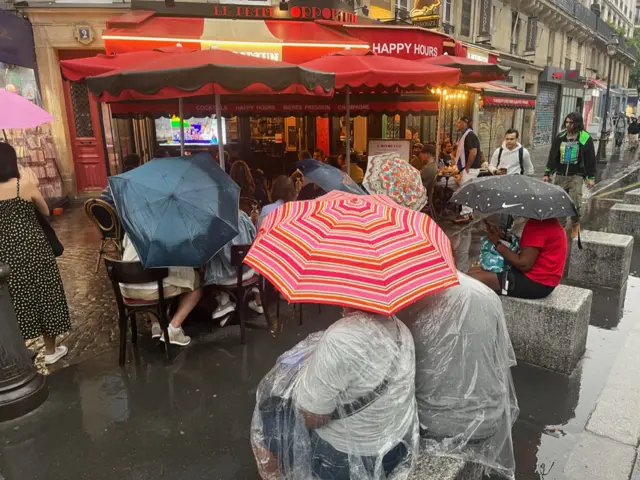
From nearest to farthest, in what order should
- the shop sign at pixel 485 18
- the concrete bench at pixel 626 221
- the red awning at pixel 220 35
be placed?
1. the red awning at pixel 220 35
2. the concrete bench at pixel 626 221
3. the shop sign at pixel 485 18

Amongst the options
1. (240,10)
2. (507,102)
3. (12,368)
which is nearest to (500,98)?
(507,102)

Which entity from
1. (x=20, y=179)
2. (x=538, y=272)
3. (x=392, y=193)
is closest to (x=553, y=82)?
(x=392, y=193)

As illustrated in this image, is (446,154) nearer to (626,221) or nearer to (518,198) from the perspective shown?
(626,221)

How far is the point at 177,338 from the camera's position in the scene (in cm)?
460

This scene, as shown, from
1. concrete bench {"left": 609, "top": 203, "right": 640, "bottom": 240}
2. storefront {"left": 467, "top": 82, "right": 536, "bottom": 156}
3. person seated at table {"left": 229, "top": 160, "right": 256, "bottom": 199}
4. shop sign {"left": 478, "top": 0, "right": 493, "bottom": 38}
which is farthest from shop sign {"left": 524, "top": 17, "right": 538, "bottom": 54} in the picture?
person seated at table {"left": 229, "top": 160, "right": 256, "bottom": 199}

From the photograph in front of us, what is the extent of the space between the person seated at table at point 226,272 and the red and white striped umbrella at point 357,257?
77.2 inches

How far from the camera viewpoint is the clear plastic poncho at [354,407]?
6.68 feet

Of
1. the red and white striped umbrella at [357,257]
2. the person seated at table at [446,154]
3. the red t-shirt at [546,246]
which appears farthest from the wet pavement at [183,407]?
the person seated at table at [446,154]

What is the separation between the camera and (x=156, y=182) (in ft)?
13.3

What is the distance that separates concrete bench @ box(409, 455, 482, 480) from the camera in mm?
2129

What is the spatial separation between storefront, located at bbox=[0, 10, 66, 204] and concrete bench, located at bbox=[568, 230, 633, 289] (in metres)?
9.95

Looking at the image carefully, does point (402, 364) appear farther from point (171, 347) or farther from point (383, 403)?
point (171, 347)

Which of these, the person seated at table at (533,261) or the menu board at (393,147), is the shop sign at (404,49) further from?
the person seated at table at (533,261)

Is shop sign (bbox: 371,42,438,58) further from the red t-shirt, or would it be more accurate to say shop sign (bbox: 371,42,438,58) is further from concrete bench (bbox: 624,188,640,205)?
the red t-shirt
